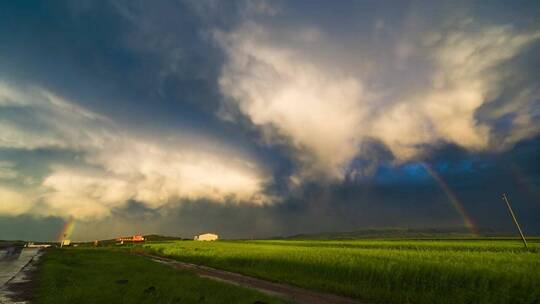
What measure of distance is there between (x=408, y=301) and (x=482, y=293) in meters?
4.13

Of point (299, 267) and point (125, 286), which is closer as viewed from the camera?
point (125, 286)

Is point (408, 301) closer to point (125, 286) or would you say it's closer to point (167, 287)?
point (167, 287)

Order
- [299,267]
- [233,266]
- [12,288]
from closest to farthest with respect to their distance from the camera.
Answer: [12,288], [299,267], [233,266]

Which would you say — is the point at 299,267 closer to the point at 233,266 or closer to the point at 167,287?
the point at 233,266

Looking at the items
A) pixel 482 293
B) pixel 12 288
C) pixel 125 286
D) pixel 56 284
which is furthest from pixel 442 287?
pixel 12 288

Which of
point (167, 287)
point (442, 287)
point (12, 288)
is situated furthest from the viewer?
point (12, 288)

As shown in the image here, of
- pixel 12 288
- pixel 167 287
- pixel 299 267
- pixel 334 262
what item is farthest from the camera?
pixel 299 267

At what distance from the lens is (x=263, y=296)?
18.5 m

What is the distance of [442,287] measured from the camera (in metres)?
20.4

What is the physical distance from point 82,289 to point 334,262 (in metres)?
20.4

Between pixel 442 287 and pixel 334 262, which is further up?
pixel 334 262

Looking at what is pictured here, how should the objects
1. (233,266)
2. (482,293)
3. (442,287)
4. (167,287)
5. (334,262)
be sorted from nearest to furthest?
(482,293) < (442,287) < (167,287) < (334,262) < (233,266)

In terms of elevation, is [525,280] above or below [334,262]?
below

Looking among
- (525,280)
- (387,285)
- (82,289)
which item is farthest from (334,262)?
(82,289)
